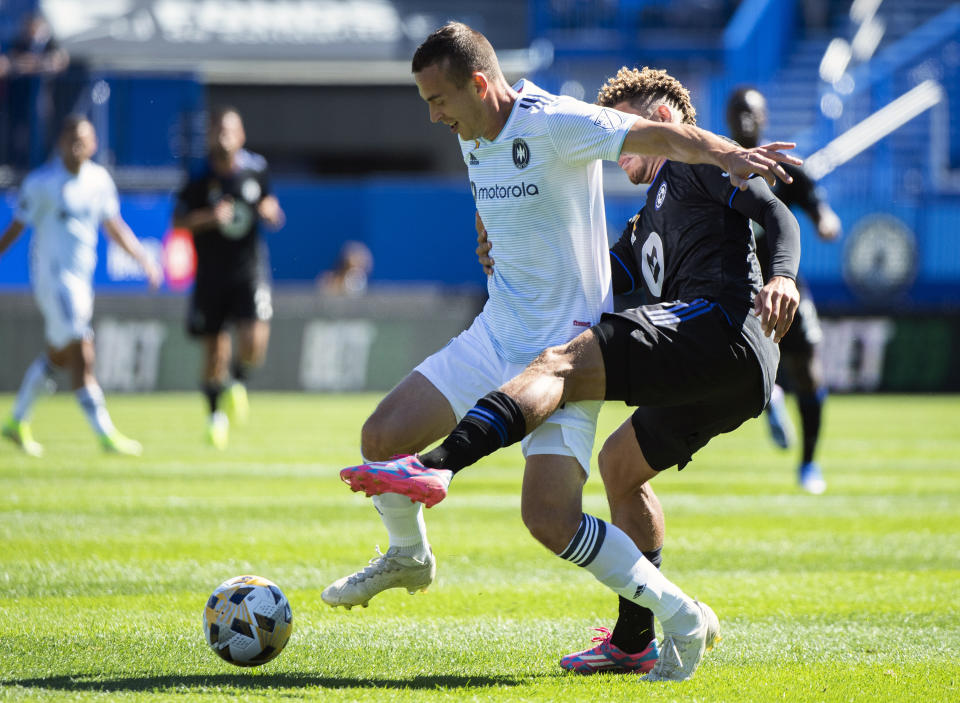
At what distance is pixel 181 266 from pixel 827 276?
398 inches

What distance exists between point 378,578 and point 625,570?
3.34 ft

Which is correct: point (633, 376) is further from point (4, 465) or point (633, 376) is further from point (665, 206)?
point (4, 465)

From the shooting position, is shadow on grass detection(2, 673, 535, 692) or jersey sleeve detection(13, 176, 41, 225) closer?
shadow on grass detection(2, 673, 535, 692)

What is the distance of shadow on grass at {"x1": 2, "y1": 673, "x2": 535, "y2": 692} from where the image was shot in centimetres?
449

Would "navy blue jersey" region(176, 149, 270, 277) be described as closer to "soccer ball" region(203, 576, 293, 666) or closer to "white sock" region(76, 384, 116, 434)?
"white sock" region(76, 384, 116, 434)

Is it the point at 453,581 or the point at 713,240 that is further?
the point at 453,581

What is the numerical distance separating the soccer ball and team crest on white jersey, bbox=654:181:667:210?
1.94 meters

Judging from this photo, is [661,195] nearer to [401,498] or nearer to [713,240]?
[713,240]

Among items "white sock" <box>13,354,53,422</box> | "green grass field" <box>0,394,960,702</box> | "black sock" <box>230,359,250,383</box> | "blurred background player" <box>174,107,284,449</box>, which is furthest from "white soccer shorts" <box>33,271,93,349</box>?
"black sock" <box>230,359,250,383</box>

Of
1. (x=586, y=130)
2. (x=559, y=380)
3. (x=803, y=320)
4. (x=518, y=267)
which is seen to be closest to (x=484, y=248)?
(x=518, y=267)

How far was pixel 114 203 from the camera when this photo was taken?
41.7ft

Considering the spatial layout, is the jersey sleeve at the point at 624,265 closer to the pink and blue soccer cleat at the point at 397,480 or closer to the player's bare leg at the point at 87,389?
the pink and blue soccer cleat at the point at 397,480

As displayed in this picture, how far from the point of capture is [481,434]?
447 centimetres

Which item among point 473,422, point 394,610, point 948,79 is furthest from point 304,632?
point 948,79
